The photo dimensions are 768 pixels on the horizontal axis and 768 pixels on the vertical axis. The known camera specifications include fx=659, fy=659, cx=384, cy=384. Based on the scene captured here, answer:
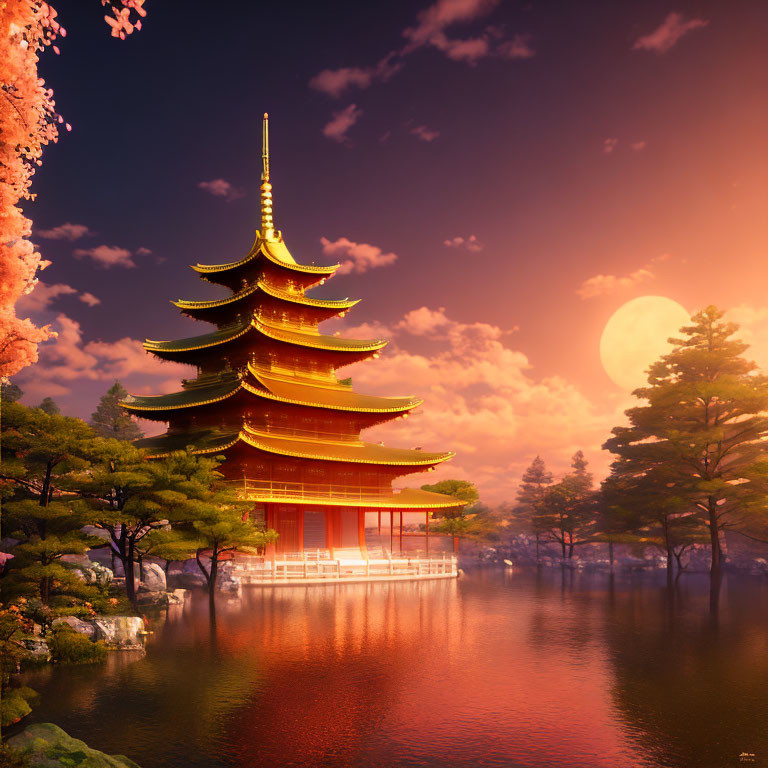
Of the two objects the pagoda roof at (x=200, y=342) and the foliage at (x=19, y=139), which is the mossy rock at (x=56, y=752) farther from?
the pagoda roof at (x=200, y=342)

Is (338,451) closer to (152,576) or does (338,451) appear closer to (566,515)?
(152,576)

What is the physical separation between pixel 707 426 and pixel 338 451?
23.4m

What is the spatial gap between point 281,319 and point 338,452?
11780mm

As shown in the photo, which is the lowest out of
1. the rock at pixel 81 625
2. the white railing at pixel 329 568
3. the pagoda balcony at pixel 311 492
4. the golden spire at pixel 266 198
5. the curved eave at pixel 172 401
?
the white railing at pixel 329 568

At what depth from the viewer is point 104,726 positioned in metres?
13.5

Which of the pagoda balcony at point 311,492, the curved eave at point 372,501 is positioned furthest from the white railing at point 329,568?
the pagoda balcony at point 311,492

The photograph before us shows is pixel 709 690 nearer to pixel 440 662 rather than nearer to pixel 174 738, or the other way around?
pixel 440 662

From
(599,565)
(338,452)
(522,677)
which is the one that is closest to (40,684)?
(522,677)

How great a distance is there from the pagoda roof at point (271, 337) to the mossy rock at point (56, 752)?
35.5 metres

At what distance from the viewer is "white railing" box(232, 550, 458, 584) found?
3709cm

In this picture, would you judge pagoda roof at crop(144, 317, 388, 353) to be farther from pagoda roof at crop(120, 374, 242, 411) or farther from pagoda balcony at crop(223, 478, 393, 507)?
pagoda balcony at crop(223, 478, 393, 507)

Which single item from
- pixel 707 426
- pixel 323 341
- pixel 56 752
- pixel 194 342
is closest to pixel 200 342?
pixel 194 342

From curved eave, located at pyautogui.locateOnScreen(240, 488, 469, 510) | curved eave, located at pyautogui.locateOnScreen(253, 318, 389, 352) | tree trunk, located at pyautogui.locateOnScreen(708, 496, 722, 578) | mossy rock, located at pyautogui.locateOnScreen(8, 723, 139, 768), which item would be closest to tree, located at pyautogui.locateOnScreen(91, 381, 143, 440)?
curved eave, located at pyautogui.locateOnScreen(253, 318, 389, 352)

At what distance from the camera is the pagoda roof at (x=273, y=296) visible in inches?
1864
